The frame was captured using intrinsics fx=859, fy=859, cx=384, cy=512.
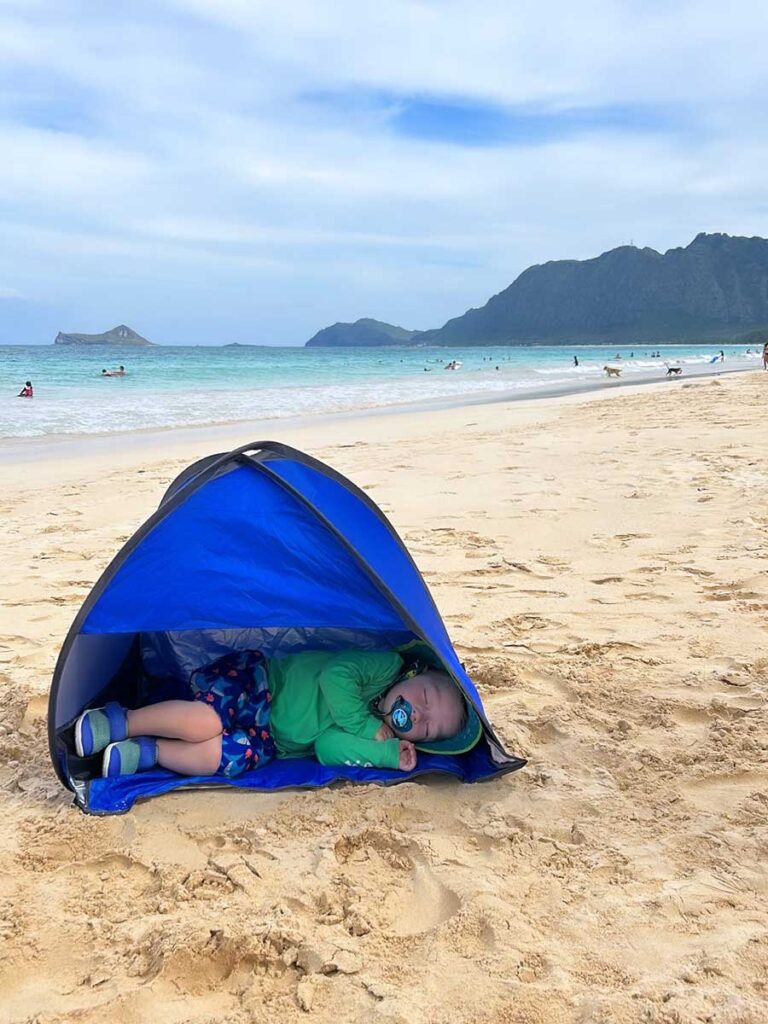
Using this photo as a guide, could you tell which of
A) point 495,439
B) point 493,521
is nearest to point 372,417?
point 495,439

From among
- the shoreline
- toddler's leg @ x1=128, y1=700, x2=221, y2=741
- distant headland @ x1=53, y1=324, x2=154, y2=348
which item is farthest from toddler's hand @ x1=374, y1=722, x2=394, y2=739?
distant headland @ x1=53, y1=324, x2=154, y2=348

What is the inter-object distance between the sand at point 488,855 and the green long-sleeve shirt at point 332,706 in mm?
188

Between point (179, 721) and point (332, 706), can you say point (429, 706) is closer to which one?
point (332, 706)

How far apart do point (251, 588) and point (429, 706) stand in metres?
0.85

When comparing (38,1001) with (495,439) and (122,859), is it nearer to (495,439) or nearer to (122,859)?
(122,859)

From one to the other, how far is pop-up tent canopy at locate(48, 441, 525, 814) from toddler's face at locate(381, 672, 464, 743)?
0.12 m

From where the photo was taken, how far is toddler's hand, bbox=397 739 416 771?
11.0 feet

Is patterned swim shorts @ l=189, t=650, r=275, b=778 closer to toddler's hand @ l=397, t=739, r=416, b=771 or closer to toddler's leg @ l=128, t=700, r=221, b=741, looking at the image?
toddler's leg @ l=128, t=700, r=221, b=741

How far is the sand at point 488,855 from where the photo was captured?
2186mm

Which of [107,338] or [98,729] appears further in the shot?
[107,338]

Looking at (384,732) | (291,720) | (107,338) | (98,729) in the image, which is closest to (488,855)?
(384,732)

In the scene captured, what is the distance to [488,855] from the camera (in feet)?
9.21

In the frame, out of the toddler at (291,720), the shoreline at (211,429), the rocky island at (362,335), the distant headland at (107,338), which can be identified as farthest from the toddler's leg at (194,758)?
the rocky island at (362,335)

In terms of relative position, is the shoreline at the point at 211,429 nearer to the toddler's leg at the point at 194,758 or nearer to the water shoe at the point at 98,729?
the water shoe at the point at 98,729
